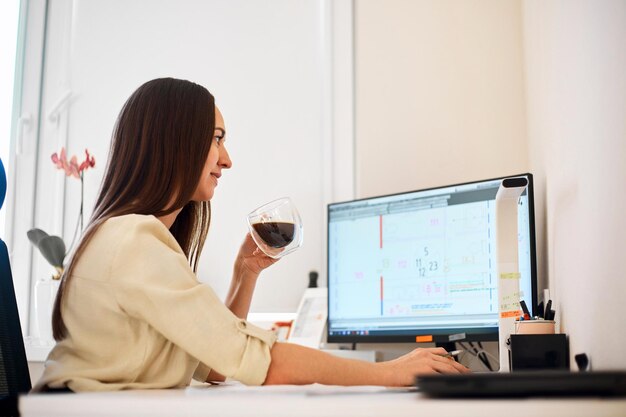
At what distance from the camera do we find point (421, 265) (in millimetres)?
1993

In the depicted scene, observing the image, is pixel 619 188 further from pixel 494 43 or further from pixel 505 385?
pixel 494 43

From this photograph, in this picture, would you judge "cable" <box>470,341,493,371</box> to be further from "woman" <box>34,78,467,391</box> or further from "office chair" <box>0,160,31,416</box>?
"office chair" <box>0,160,31,416</box>

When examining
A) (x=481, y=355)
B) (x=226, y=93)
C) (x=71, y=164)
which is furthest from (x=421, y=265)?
(x=71, y=164)

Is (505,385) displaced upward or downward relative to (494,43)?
downward

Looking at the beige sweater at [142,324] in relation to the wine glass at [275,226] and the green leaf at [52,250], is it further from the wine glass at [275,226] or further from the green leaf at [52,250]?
the green leaf at [52,250]

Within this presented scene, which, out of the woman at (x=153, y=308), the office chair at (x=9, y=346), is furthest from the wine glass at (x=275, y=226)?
the office chair at (x=9, y=346)

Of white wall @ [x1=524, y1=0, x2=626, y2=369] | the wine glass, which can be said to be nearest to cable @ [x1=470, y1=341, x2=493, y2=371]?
white wall @ [x1=524, y1=0, x2=626, y2=369]

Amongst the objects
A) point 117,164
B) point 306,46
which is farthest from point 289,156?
point 117,164

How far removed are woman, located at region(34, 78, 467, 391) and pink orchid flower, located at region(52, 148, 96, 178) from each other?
118 cm

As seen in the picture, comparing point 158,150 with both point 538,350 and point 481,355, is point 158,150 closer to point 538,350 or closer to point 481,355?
point 538,350

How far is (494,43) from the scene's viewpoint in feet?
7.35

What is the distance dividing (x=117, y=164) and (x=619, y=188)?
84cm

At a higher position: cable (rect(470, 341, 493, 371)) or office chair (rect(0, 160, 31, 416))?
office chair (rect(0, 160, 31, 416))

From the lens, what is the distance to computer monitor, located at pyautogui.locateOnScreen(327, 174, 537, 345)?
184 cm
